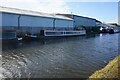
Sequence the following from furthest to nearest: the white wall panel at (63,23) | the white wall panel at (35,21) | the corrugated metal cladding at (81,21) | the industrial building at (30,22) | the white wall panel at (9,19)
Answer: the corrugated metal cladding at (81,21) → the white wall panel at (63,23) → the white wall panel at (35,21) → the industrial building at (30,22) → the white wall panel at (9,19)

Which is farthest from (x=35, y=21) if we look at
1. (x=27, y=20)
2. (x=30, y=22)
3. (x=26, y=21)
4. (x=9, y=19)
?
(x=9, y=19)

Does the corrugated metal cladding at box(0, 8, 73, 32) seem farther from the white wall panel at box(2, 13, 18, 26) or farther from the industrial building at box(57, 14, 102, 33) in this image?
the industrial building at box(57, 14, 102, 33)

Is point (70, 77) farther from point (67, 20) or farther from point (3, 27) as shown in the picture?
point (67, 20)

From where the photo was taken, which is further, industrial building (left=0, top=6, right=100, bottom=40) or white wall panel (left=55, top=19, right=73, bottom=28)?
white wall panel (left=55, top=19, right=73, bottom=28)

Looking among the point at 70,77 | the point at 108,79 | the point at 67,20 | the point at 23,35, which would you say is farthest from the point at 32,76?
the point at 67,20

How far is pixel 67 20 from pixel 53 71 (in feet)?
134

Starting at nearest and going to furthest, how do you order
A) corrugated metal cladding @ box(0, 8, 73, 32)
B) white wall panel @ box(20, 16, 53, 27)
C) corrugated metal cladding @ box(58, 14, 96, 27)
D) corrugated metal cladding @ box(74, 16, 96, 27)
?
corrugated metal cladding @ box(0, 8, 73, 32) → white wall panel @ box(20, 16, 53, 27) → corrugated metal cladding @ box(58, 14, 96, 27) → corrugated metal cladding @ box(74, 16, 96, 27)

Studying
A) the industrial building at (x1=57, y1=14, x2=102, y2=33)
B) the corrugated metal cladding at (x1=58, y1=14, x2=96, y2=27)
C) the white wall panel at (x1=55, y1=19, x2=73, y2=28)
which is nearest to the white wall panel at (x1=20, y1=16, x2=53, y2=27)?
the white wall panel at (x1=55, y1=19, x2=73, y2=28)

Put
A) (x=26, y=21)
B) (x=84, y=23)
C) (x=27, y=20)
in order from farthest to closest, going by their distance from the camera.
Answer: (x=84, y=23) → (x=27, y=20) → (x=26, y=21)

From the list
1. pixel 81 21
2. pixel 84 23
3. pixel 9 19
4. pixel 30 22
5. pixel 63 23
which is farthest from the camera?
pixel 84 23

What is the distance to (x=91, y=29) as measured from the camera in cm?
7075

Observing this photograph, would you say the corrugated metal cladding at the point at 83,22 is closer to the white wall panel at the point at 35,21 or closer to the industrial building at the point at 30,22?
the industrial building at the point at 30,22

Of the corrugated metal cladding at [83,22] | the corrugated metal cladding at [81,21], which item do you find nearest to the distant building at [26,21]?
the corrugated metal cladding at [81,21]

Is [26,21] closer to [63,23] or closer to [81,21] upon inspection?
[63,23]
